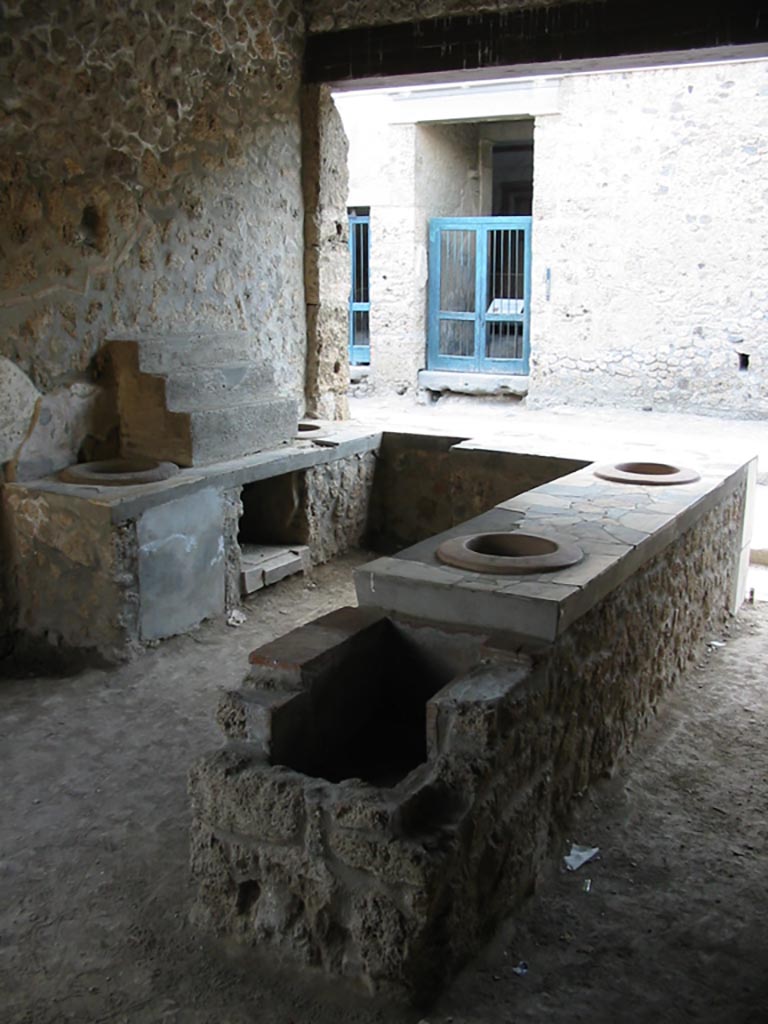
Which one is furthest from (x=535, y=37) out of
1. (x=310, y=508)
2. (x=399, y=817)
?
(x=399, y=817)

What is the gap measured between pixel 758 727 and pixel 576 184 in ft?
26.6

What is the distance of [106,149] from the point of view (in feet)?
17.1

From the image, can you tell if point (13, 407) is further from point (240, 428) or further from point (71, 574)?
point (240, 428)

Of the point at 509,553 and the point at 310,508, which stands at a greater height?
the point at 509,553

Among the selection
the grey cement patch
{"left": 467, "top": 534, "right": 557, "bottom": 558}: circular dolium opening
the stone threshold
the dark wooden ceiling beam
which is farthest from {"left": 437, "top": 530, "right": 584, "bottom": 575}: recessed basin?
the stone threshold

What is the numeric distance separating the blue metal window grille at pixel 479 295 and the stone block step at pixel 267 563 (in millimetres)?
6445

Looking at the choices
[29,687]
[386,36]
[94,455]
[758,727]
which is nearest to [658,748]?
A: [758,727]

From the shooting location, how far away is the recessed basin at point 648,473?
499cm

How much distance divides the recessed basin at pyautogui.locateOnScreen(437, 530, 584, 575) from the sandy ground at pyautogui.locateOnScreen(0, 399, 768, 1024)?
2.71 feet

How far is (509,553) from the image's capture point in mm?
3920

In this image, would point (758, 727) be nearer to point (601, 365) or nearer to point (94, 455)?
point (94, 455)

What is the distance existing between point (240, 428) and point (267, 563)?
0.78 metres

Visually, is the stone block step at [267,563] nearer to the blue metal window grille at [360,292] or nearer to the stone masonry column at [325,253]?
the stone masonry column at [325,253]

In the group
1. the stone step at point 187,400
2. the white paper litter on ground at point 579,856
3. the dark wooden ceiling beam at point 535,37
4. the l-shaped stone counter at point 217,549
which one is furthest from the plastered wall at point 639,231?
the white paper litter on ground at point 579,856
